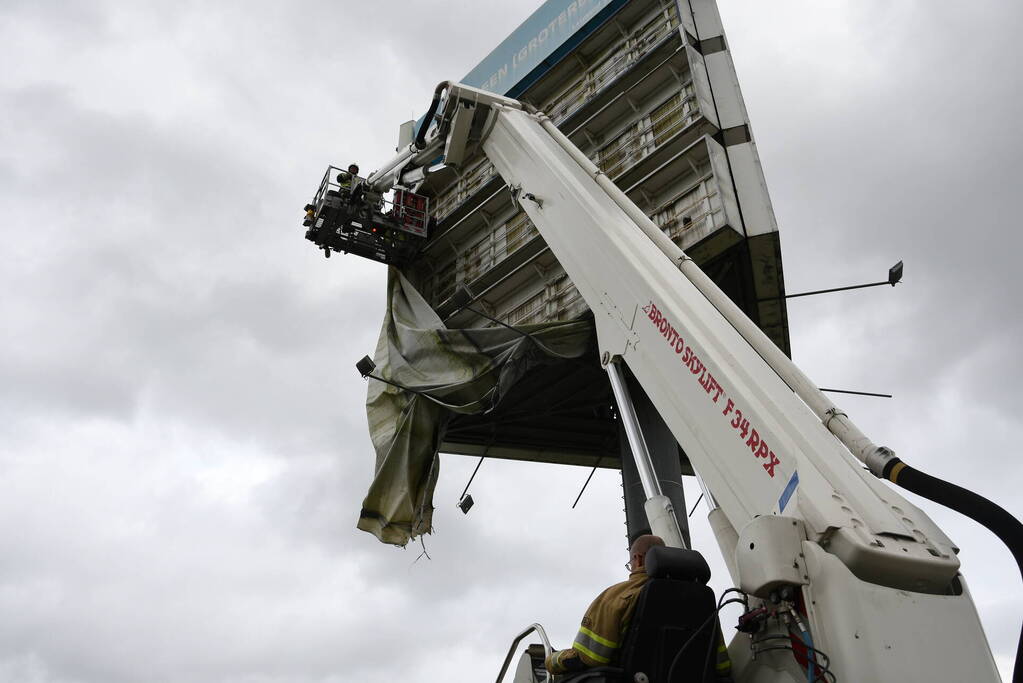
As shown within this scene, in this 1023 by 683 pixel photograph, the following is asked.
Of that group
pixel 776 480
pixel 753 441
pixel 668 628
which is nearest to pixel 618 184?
pixel 753 441

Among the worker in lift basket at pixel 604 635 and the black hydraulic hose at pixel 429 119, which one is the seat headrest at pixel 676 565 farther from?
the black hydraulic hose at pixel 429 119

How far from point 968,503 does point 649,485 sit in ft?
8.80

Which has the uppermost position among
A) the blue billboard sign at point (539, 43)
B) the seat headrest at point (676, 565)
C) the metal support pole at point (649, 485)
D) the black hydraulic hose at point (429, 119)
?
the blue billboard sign at point (539, 43)

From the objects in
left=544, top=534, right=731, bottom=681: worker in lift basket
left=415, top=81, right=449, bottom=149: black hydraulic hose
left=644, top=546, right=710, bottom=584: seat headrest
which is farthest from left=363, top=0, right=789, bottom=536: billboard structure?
left=644, top=546, right=710, bottom=584: seat headrest

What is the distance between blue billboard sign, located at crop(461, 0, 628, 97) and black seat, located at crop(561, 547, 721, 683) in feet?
45.1

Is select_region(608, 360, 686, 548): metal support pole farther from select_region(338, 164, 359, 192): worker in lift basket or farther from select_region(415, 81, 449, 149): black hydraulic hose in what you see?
select_region(338, 164, 359, 192): worker in lift basket

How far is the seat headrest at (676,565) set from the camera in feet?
12.5

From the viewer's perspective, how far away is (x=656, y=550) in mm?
3861

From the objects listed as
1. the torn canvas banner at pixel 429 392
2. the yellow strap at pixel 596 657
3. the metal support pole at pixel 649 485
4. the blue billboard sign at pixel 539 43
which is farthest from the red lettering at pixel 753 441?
the blue billboard sign at pixel 539 43

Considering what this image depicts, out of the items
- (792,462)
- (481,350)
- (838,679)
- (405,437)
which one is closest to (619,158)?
(481,350)

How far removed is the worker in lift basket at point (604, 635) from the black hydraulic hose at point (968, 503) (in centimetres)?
119

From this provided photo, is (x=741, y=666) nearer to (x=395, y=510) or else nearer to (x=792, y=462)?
(x=792, y=462)

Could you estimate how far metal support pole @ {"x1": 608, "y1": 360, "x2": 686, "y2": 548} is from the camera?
561 centimetres

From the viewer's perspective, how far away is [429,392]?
43.0ft
